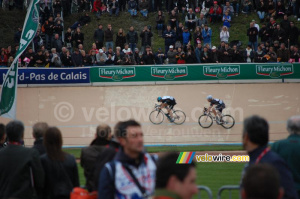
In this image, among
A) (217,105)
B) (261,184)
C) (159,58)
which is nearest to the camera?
(261,184)

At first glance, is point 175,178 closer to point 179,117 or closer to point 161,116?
point 179,117

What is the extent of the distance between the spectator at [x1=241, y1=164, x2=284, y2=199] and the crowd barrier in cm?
2703

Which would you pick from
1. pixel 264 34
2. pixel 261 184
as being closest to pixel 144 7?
pixel 264 34

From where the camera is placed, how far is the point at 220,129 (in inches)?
1163

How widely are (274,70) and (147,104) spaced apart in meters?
7.02

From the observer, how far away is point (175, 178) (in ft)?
14.1

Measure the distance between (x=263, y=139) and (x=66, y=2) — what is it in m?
35.2

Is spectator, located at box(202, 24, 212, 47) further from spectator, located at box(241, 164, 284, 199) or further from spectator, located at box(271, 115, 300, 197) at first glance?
spectator, located at box(241, 164, 284, 199)

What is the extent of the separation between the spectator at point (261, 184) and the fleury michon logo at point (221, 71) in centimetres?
2709

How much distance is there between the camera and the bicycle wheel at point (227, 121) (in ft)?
96.3

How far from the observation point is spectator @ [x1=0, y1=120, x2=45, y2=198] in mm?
7082

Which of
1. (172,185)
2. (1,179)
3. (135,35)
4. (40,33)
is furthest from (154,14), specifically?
(172,185)

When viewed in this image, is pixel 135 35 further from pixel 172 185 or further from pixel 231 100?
pixel 172 185

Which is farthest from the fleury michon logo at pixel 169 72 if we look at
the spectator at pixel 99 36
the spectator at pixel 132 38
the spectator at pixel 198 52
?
the spectator at pixel 99 36
